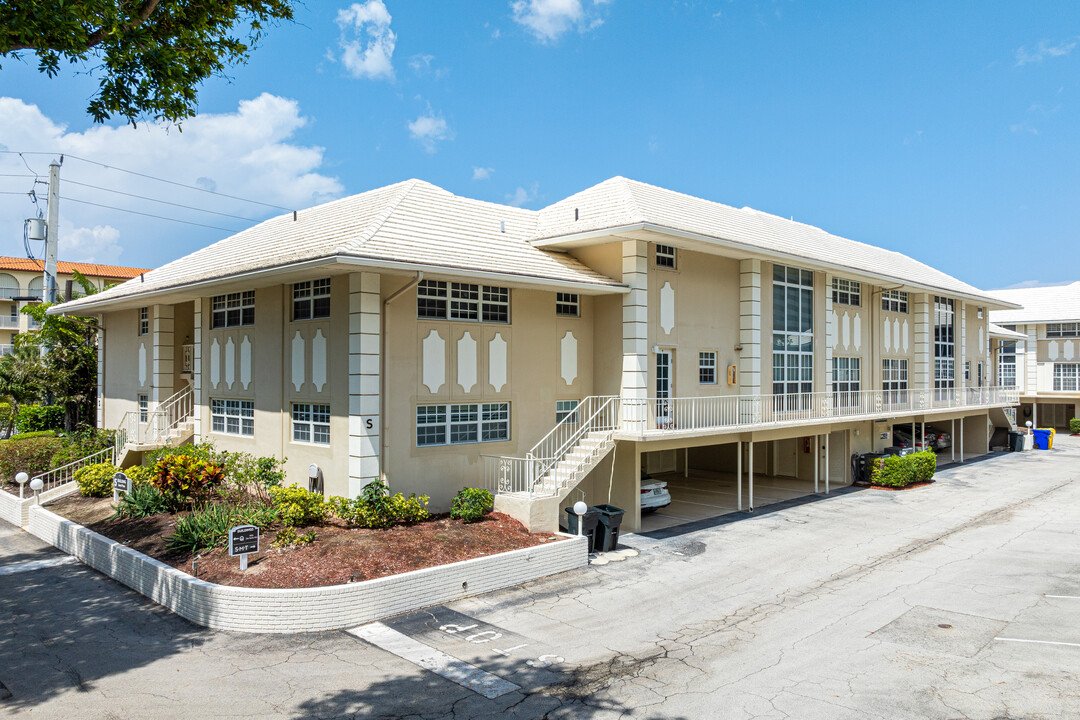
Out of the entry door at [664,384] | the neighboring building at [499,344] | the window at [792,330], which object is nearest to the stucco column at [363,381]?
the neighboring building at [499,344]

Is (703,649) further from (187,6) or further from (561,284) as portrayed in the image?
(187,6)

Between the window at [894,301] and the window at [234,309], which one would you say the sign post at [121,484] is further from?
the window at [894,301]

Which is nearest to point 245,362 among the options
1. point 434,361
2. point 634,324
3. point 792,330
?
point 434,361

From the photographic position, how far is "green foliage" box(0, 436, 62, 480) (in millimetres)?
22578

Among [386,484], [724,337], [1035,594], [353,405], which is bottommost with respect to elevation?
[1035,594]

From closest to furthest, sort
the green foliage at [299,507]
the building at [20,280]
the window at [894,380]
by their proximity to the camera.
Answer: the green foliage at [299,507] < the window at [894,380] < the building at [20,280]

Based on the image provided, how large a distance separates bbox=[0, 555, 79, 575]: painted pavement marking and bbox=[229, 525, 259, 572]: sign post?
6144 mm

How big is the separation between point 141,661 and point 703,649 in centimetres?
810

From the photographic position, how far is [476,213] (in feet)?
68.0

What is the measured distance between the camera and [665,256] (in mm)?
20406

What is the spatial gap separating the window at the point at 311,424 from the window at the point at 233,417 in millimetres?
2295

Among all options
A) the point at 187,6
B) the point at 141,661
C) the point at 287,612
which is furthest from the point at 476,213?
the point at 141,661

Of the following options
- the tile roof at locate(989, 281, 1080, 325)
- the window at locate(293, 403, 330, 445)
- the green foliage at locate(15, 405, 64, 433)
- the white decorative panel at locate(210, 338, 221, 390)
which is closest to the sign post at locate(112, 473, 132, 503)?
the white decorative panel at locate(210, 338, 221, 390)

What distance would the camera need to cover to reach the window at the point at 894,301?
30.1m
